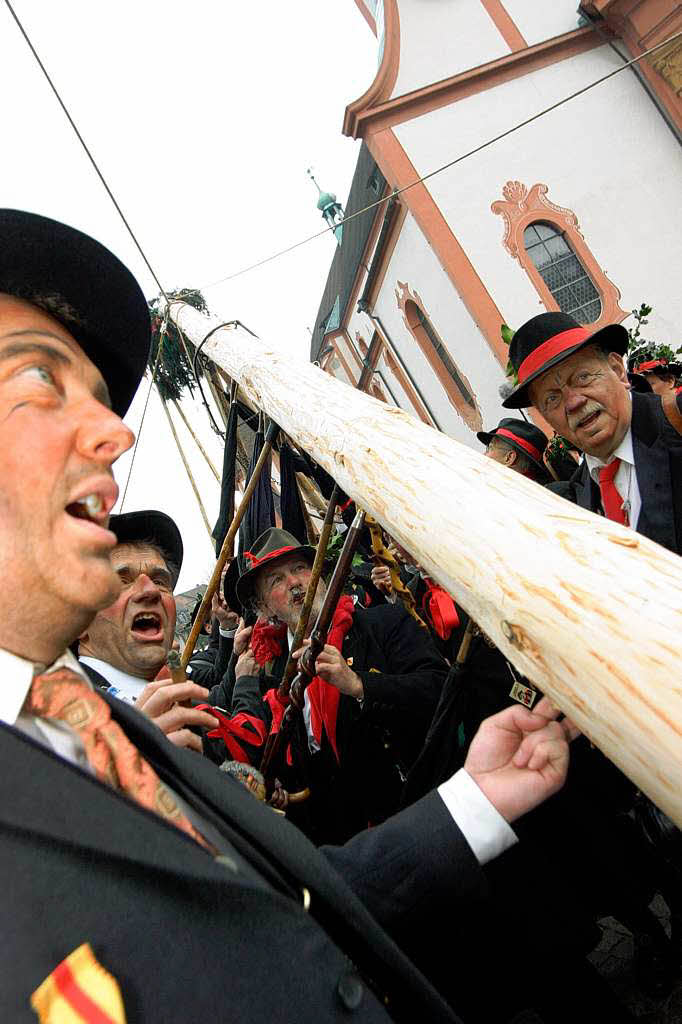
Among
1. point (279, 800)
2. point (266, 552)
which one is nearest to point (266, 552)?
point (266, 552)

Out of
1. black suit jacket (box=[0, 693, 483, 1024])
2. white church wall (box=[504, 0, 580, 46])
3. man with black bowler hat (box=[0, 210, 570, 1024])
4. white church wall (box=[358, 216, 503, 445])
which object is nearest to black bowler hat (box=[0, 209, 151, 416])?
man with black bowler hat (box=[0, 210, 570, 1024])

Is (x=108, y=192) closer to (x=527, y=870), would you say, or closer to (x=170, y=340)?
(x=170, y=340)

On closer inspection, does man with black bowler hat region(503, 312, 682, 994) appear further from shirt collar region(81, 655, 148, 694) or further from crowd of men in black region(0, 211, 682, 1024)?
shirt collar region(81, 655, 148, 694)

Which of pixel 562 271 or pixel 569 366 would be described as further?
pixel 562 271

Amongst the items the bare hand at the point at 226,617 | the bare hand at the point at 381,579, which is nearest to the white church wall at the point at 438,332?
the bare hand at the point at 381,579

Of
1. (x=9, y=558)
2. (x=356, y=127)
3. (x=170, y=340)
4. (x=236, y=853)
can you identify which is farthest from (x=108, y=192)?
(x=356, y=127)

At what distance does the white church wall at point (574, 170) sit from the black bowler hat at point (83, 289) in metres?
11.1

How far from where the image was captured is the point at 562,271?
11906 millimetres

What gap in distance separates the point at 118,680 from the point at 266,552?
4.21 feet

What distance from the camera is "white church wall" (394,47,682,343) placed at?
11.6 meters

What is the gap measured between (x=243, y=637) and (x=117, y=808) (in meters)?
2.95

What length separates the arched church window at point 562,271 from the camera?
11719mm

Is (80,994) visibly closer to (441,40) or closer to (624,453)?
(624,453)

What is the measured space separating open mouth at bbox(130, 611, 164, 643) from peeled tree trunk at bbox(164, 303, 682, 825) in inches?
49.0
